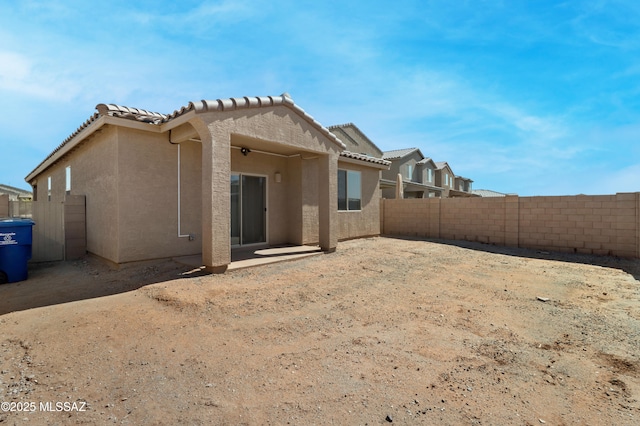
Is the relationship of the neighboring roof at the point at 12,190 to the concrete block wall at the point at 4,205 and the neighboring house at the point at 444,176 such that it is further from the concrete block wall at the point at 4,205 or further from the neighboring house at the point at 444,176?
the neighboring house at the point at 444,176

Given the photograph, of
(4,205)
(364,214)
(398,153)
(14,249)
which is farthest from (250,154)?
(398,153)

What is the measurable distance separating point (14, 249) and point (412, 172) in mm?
31472

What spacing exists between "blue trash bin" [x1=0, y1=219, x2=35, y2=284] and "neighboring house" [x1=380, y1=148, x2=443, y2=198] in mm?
24675

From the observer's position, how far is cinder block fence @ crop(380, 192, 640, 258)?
1003 cm

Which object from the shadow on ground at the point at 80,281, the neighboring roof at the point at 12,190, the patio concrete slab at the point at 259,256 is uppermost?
the neighboring roof at the point at 12,190

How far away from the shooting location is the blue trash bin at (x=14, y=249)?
257 inches

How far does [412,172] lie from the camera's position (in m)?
33.1

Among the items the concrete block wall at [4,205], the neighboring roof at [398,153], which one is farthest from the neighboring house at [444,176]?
the concrete block wall at [4,205]

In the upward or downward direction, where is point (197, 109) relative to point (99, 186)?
upward

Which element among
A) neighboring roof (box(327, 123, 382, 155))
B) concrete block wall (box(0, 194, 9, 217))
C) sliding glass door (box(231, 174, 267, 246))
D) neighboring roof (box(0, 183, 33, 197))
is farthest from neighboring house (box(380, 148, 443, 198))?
neighboring roof (box(0, 183, 33, 197))

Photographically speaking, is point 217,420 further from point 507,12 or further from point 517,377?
point 507,12

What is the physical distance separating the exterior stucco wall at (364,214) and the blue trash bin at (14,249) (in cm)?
870

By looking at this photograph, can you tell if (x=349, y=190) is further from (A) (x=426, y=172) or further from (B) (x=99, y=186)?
(A) (x=426, y=172)

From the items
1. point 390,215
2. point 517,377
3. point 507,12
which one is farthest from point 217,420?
point 390,215
